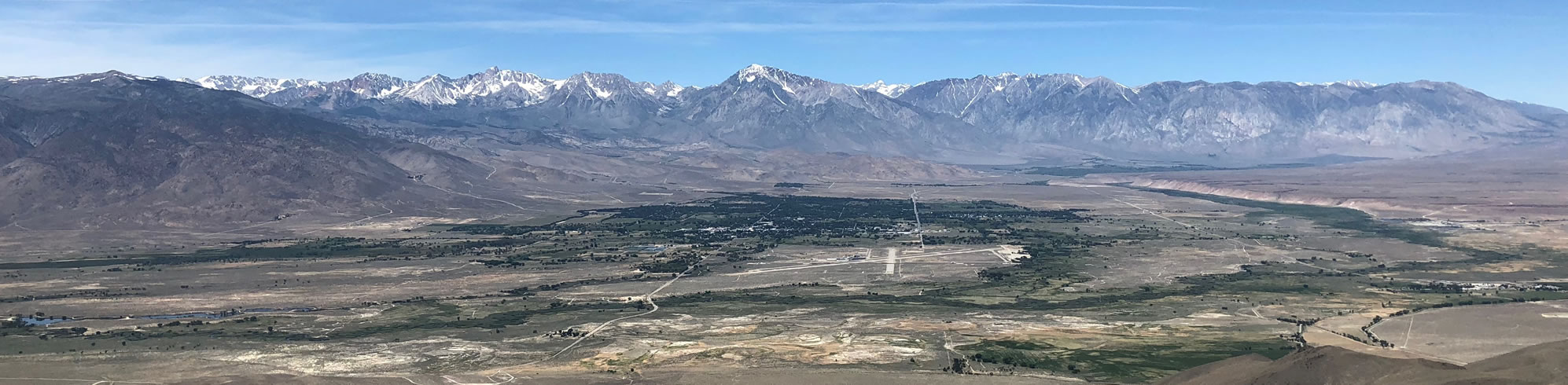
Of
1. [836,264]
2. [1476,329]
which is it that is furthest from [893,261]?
[1476,329]

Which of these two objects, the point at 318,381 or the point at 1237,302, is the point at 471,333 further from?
the point at 1237,302

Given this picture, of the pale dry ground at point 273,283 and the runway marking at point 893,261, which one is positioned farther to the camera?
the runway marking at point 893,261

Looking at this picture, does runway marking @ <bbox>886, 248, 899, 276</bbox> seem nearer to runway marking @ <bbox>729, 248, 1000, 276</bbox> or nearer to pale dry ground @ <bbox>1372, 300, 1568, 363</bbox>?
runway marking @ <bbox>729, 248, 1000, 276</bbox>

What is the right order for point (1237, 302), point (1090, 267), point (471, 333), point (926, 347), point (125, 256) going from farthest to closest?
point (125, 256) < point (1090, 267) < point (1237, 302) < point (471, 333) < point (926, 347)

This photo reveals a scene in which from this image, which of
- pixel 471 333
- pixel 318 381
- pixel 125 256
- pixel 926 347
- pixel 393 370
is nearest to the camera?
pixel 318 381

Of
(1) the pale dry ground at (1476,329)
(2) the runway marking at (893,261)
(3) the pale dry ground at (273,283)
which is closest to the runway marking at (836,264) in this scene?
(2) the runway marking at (893,261)

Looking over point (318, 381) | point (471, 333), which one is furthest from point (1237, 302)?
point (318, 381)

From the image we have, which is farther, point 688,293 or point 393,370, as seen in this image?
point 688,293

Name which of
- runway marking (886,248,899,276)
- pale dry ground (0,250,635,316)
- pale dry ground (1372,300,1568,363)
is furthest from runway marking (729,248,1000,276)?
pale dry ground (1372,300,1568,363)

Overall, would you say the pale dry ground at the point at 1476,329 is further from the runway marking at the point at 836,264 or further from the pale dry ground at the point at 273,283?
the pale dry ground at the point at 273,283
